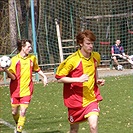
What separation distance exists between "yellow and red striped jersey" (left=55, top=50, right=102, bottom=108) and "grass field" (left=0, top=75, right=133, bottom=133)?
1872 mm

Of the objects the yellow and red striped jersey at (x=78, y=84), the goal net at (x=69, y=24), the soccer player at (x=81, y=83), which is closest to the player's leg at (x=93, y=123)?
the soccer player at (x=81, y=83)

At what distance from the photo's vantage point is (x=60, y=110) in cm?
1148

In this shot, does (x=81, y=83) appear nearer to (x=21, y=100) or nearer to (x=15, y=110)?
(x=21, y=100)

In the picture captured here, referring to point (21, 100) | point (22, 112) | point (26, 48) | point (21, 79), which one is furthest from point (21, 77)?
point (22, 112)

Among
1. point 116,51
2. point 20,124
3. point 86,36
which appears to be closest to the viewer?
point 86,36

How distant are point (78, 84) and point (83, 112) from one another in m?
0.39

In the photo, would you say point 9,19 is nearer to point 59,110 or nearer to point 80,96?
point 59,110

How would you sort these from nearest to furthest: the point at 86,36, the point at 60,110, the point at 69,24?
the point at 86,36, the point at 60,110, the point at 69,24

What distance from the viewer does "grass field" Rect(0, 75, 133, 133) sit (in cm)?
918

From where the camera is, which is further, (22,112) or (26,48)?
(26,48)

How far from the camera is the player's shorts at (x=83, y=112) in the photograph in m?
6.89

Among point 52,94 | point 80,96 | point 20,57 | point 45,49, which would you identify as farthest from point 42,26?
point 80,96

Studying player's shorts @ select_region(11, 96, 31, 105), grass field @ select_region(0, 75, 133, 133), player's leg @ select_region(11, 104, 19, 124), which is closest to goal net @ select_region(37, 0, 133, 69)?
grass field @ select_region(0, 75, 133, 133)

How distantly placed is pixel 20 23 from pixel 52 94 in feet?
22.6
